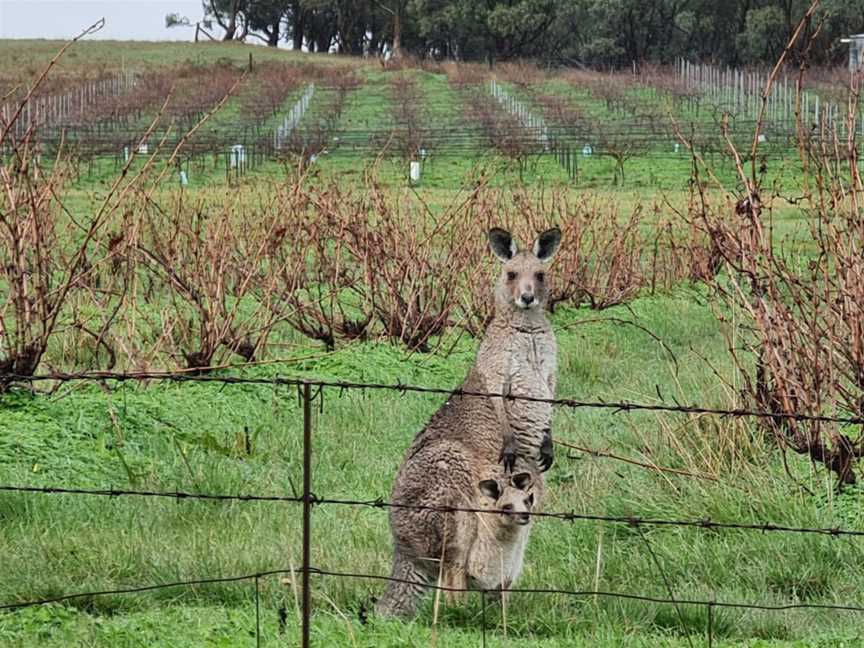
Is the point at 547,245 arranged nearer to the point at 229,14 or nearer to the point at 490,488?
the point at 490,488

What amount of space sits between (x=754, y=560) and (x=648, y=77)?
58.4 m

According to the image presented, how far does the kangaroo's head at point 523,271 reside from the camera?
6.66m

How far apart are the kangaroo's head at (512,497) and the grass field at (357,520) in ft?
1.18

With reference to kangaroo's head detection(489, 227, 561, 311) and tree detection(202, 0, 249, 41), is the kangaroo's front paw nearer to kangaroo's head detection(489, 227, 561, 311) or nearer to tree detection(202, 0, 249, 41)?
kangaroo's head detection(489, 227, 561, 311)

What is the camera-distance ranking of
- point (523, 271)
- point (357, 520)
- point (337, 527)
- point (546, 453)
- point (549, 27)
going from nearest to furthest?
point (546, 453), point (337, 527), point (357, 520), point (523, 271), point (549, 27)

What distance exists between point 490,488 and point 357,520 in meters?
1.75

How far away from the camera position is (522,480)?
5.14 metres

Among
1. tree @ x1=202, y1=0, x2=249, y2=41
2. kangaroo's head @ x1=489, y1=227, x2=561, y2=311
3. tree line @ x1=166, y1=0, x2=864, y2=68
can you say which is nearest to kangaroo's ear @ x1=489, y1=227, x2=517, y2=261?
kangaroo's head @ x1=489, y1=227, x2=561, y2=311

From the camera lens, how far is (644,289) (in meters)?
15.2

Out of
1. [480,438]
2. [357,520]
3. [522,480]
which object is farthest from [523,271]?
[522,480]

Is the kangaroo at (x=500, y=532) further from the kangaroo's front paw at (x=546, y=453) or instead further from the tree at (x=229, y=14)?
the tree at (x=229, y=14)

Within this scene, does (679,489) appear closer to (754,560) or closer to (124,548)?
(754,560)

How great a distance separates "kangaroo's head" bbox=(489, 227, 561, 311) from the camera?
21.9 feet

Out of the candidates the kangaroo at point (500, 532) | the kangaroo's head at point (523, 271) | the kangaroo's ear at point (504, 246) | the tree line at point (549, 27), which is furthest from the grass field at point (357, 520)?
the tree line at point (549, 27)
